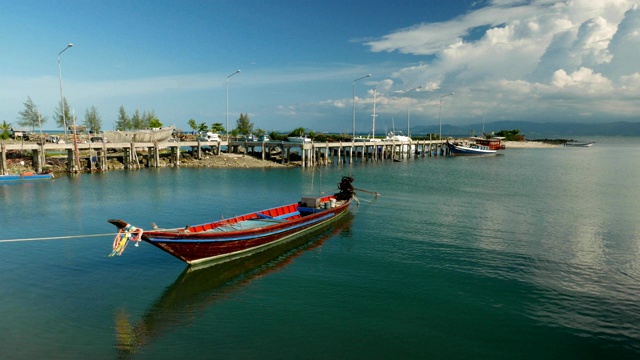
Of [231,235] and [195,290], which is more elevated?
[231,235]

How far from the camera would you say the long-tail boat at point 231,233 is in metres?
16.0

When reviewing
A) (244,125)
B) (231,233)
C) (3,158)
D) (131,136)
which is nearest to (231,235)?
(231,233)

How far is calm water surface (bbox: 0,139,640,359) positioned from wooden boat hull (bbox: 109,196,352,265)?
29.9 inches

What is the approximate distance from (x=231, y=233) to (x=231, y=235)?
137 millimetres

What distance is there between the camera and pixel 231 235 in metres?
19.2

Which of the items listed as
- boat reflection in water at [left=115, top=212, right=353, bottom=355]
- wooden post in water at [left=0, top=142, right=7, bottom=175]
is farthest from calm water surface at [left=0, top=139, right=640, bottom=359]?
wooden post in water at [left=0, top=142, right=7, bottom=175]

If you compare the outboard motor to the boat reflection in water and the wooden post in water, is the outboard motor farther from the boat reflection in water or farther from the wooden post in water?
the wooden post in water

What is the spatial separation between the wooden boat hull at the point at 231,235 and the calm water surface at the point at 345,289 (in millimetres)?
760

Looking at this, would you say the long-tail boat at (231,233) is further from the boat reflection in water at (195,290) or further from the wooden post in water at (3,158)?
the wooden post in water at (3,158)

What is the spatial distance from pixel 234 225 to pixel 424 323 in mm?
12610

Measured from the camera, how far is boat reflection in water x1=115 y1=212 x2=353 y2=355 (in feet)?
42.6

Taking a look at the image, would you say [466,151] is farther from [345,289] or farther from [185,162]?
[345,289]

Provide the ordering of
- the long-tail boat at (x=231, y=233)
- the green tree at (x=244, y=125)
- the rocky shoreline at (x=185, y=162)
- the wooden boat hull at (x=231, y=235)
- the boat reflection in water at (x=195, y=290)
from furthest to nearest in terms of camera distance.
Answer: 1. the green tree at (x=244, y=125)
2. the rocky shoreline at (x=185, y=162)
3. the wooden boat hull at (x=231, y=235)
4. the long-tail boat at (x=231, y=233)
5. the boat reflection in water at (x=195, y=290)

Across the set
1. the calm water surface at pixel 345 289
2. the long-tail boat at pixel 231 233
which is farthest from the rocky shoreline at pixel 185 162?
the long-tail boat at pixel 231 233
